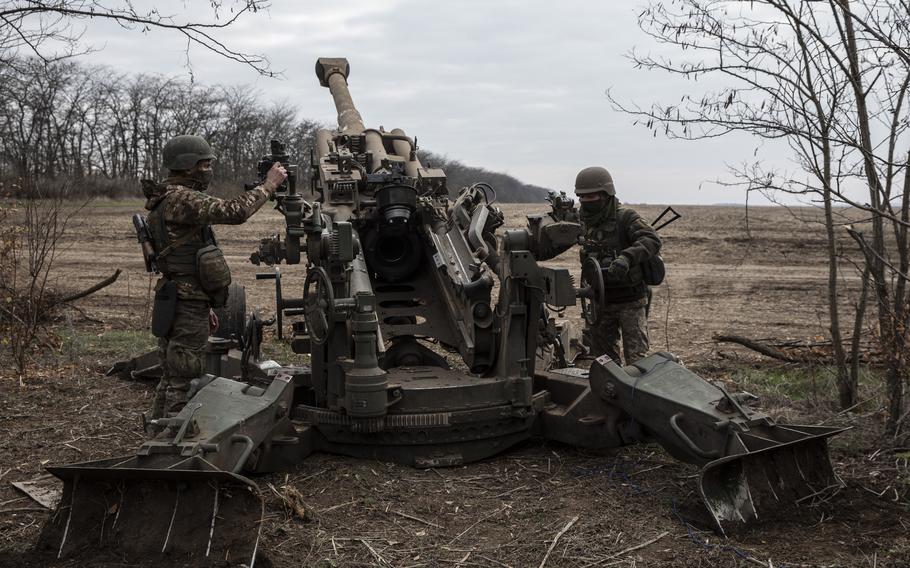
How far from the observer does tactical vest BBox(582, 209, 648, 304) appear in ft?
24.1

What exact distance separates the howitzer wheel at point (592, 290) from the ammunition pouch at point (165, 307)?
265 cm

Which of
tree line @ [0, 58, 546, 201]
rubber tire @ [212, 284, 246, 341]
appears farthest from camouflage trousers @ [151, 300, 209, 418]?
tree line @ [0, 58, 546, 201]

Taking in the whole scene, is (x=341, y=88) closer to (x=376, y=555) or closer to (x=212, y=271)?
(x=212, y=271)

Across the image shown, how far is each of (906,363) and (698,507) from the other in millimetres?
1942

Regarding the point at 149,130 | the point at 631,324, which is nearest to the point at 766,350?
the point at 631,324

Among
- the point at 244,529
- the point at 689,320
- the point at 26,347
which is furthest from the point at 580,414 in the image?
the point at 689,320

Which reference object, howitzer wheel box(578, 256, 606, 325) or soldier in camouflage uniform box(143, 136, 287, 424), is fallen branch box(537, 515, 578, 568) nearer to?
howitzer wheel box(578, 256, 606, 325)

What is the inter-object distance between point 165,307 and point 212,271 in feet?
1.27

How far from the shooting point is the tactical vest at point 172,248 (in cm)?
626

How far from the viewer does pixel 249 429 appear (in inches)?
208

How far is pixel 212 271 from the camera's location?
244 inches

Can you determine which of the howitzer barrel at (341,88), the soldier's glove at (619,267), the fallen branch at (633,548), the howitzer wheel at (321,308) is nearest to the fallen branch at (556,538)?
the fallen branch at (633,548)

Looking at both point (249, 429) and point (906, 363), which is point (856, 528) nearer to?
point (906, 363)

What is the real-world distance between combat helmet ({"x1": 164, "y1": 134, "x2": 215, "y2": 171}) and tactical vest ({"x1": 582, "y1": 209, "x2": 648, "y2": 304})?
290 centimetres
